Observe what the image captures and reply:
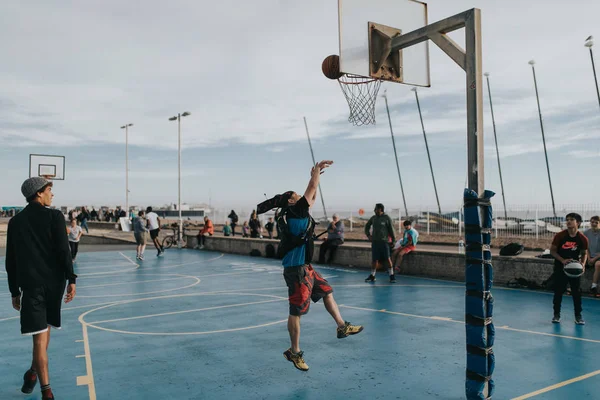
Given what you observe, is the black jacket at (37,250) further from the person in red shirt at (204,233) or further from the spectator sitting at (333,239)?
the person in red shirt at (204,233)

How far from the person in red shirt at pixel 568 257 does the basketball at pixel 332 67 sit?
4.42 meters

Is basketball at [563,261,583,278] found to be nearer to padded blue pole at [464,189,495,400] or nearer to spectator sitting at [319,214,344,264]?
padded blue pole at [464,189,495,400]

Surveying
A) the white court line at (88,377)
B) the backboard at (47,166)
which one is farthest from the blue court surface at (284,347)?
the backboard at (47,166)

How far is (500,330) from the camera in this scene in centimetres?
765

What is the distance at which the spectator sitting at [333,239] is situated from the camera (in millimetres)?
16672

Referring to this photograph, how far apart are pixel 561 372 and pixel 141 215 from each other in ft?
53.9

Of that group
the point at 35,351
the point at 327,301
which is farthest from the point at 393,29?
the point at 35,351

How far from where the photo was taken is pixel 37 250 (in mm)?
4680

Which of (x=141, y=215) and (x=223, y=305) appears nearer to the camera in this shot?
(x=223, y=305)

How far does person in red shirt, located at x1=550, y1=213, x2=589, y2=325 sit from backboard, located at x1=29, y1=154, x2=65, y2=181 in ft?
101

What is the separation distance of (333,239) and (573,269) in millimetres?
9563

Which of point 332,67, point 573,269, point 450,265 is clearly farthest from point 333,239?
point 332,67

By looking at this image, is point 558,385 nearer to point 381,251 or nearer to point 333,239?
point 381,251

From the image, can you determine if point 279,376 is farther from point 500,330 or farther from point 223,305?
point 223,305
